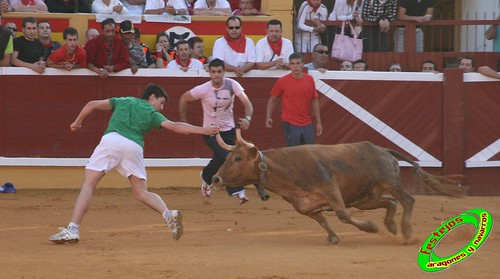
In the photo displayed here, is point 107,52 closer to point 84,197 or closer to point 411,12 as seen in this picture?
point 411,12

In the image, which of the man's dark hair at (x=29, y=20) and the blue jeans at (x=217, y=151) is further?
the man's dark hair at (x=29, y=20)

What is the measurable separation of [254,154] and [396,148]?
5.31 m

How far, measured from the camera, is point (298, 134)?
1301 cm

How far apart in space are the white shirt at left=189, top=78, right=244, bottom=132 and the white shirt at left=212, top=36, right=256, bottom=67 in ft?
6.79

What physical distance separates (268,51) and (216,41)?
2.24 ft

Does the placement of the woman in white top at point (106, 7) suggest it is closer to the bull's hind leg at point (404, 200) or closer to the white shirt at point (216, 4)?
the white shirt at point (216, 4)

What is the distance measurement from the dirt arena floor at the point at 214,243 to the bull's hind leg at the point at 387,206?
109 millimetres

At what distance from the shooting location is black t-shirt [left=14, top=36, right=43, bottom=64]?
13828 millimetres

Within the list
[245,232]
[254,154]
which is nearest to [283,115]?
[245,232]

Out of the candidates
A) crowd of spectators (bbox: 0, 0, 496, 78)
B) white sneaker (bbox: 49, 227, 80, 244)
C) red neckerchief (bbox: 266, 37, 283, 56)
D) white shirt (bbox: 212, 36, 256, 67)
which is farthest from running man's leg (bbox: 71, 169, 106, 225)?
red neckerchief (bbox: 266, 37, 283, 56)

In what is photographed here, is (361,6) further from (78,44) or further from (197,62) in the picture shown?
(78,44)

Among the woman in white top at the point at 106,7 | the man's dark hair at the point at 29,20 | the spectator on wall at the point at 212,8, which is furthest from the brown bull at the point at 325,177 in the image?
the woman in white top at the point at 106,7

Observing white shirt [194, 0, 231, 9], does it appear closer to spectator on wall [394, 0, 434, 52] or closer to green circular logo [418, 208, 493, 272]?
spectator on wall [394, 0, 434, 52]

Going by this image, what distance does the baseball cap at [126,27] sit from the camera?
44.7 feet
